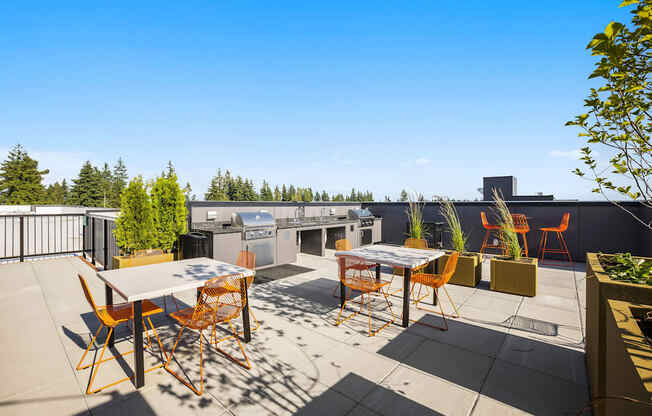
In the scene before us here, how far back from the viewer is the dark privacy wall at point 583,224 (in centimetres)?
659

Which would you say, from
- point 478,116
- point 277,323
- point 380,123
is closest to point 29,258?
point 277,323

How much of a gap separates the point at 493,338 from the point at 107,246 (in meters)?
6.93

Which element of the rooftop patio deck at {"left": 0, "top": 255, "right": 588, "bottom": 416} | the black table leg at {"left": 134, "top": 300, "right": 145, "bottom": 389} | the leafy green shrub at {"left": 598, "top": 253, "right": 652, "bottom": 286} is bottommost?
the rooftop patio deck at {"left": 0, "top": 255, "right": 588, "bottom": 416}

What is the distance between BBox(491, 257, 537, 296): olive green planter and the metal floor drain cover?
1.09 m

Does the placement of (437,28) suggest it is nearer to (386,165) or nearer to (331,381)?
(331,381)

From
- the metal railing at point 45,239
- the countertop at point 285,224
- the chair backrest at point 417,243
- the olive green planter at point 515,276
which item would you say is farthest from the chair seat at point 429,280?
the metal railing at point 45,239

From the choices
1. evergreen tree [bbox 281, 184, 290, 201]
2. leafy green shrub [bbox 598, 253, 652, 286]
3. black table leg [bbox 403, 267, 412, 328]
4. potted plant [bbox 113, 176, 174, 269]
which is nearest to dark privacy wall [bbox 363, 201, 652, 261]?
black table leg [bbox 403, 267, 412, 328]

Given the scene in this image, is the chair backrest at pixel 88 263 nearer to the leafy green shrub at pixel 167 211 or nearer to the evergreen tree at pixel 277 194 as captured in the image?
the leafy green shrub at pixel 167 211

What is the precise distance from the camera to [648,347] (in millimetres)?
1181

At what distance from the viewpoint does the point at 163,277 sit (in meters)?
2.80

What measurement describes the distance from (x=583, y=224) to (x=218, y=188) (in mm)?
45598

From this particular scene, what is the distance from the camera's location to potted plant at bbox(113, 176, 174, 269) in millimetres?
5008

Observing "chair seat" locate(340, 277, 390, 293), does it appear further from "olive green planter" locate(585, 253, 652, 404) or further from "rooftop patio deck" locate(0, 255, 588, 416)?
"olive green planter" locate(585, 253, 652, 404)

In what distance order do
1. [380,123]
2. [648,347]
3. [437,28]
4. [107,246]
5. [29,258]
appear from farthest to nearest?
[380,123], [437,28], [29,258], [107,246], [648,347]
